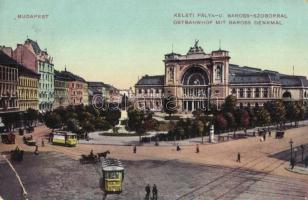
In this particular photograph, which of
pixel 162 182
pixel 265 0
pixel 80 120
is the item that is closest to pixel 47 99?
pixel 80 120

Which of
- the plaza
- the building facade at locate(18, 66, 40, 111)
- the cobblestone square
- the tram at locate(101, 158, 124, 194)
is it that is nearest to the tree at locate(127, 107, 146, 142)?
the plaza

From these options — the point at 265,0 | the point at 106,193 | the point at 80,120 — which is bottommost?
the point at 106,193

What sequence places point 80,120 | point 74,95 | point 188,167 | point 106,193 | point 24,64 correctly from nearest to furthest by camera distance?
1. point 106,193
2. point 188,167
3. point 80,120
4. point 24,64
5. point 74,95

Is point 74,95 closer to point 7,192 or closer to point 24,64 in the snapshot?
point 24,64

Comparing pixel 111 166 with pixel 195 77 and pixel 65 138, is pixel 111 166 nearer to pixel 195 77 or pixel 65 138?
pixel 65 138

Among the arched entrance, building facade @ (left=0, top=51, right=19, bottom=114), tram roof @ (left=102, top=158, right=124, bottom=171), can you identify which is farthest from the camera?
the arched entrance

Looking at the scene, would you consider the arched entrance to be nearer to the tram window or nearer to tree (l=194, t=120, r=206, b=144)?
tree (l=194, t=120, r=206, b=144)
